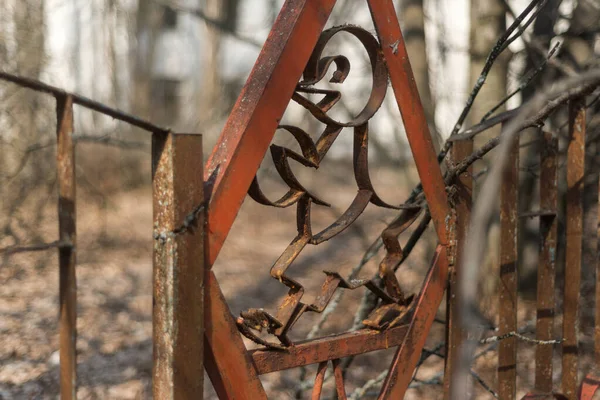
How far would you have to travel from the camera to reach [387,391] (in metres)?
1.78

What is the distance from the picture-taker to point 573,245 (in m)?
2.21

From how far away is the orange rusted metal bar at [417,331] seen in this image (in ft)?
5.87

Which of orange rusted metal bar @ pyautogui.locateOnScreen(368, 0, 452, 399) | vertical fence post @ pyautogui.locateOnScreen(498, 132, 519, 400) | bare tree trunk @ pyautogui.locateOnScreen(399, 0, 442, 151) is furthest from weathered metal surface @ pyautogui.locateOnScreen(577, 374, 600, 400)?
bare tree trunk @ pyautogui.locateOnScreen(399, 0, 442, 151)

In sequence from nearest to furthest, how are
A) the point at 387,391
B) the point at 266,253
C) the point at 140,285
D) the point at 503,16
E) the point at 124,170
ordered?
the point at 387,391, the point at 503,16, the point at 140,285, the point at 266,253, the point at 124,170

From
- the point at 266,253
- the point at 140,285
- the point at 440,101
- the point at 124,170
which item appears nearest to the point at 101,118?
the point at 124,170

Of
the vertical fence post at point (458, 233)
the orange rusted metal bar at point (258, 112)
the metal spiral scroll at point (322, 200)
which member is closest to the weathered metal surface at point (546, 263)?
the vertical fence post at point (458, 233)

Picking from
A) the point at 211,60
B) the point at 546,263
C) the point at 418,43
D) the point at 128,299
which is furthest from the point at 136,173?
the point at 546,263

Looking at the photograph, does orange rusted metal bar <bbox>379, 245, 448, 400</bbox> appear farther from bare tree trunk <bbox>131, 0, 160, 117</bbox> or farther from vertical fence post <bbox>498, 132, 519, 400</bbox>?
bare tree trunk <bbox>131, 0, 160, 117</bbox>

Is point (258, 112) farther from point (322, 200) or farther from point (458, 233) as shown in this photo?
point (458, 233)

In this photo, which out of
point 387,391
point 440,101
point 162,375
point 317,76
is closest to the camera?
point 162,375

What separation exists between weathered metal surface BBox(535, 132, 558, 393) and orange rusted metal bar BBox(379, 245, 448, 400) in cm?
50

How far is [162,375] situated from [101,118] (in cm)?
1045

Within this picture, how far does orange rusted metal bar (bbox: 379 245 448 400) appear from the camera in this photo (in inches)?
70.4

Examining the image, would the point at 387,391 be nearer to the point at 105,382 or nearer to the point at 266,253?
the point at 105,382
